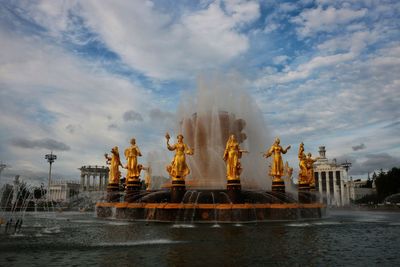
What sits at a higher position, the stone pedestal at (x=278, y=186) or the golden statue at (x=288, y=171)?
the golden statue at (x=288, y=171)

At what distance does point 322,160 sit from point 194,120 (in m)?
123

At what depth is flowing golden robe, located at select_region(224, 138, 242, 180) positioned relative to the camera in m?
20.9

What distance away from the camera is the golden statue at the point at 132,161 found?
2647 centimetres

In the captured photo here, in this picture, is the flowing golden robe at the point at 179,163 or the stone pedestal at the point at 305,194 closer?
the flowing golden robe at the point at 179,163

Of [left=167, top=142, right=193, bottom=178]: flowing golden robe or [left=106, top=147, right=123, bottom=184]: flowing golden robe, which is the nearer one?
[left=167, top=142, right=193, bottom=178]: flowing golden robe

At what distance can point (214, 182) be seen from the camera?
83.9ft

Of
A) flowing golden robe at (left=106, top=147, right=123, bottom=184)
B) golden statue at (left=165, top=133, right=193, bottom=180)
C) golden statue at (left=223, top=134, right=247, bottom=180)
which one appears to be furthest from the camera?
flowing golden robe at (left=106, top=147, right=123, bottom=184)

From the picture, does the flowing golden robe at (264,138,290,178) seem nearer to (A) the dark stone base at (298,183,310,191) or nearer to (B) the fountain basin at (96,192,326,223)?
(B) the fountain basin at (96,192,326,223)

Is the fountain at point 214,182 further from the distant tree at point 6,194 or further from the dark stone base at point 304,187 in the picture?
the distant tree at point 6,194

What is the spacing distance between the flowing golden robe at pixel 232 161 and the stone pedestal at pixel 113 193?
10.3 m

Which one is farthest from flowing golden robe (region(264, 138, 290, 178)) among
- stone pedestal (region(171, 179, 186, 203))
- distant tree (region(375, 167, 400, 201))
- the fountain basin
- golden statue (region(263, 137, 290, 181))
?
distant tree (region(375, 167, 400, 201))

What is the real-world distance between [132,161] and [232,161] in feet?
28.8

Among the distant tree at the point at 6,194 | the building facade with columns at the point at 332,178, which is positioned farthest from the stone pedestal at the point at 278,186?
the building facade with columns at the point at 332,178

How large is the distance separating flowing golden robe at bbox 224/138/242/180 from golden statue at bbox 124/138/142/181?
8098mm
